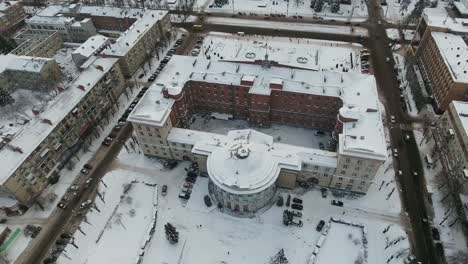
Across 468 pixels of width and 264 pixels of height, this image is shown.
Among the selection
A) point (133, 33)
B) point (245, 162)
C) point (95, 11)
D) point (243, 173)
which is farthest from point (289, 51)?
point (95, 11)

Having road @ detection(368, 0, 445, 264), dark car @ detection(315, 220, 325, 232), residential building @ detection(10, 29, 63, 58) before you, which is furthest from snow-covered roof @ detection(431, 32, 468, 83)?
residential building @ detection(10, 29, 63, 58)

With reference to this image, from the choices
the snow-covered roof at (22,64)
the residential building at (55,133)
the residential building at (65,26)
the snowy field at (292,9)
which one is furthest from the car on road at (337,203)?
the residential building at (65,26)

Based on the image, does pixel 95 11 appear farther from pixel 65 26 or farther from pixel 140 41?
pixel 140 41

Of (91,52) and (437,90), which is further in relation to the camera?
(91,52)

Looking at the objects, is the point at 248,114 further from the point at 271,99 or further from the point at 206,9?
the point at 206,9

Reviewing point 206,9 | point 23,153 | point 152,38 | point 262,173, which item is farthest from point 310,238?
point 206,9

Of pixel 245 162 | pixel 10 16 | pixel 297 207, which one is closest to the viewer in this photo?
pixel 245 162

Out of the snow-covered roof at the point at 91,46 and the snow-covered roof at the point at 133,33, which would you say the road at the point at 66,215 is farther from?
the snow-covered roof at the point at 91,46
